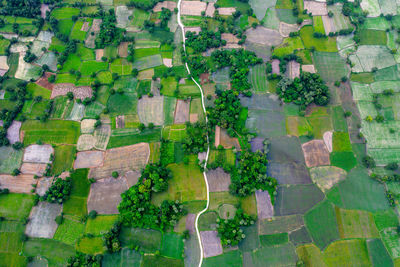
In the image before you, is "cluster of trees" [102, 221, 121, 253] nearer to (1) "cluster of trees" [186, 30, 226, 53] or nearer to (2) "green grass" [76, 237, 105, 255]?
(2) "green grass" [76, 237, 105, 255]

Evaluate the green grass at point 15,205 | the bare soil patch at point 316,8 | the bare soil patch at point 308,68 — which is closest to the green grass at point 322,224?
the bare soil patch at point 308,68

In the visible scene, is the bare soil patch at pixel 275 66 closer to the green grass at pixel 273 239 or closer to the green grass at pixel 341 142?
the green grass at pixel 341 142

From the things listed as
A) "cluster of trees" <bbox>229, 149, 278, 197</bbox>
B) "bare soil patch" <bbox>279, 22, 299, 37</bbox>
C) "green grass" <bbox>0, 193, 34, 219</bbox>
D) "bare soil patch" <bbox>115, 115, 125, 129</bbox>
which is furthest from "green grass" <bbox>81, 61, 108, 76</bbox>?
"bare soil patch" <bbox>279, 22, 299, 37</bbox>

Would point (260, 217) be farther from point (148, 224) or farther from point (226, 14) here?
point (226, 14)

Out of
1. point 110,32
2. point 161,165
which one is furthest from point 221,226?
point 110,32

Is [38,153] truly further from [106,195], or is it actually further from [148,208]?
[148,208]

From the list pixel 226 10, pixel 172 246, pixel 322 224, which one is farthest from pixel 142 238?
pixel 226 10
